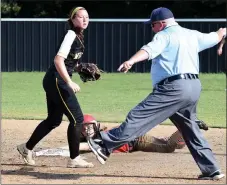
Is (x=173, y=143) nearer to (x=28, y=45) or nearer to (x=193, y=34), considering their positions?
(x=193, y=34)

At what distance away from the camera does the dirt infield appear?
6.97 metres

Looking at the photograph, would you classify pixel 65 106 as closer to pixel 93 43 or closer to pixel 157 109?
pixel 157 109

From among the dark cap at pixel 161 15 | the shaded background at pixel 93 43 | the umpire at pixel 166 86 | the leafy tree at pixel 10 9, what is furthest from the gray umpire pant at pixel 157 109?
the leafy tree at pixel 10 9

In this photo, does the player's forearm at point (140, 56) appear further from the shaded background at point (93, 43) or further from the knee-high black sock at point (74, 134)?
the shaded background at point (93, 43)

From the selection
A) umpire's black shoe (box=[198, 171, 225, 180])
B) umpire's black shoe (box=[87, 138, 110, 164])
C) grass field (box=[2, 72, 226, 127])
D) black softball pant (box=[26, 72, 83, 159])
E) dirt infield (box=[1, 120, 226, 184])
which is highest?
black softball pant (box=[26, 72, 83, 159])

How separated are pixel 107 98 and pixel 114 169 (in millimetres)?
9457

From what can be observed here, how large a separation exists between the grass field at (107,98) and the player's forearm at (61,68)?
17.2ft

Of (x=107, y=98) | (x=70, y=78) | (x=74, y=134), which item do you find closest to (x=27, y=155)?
(x=74, y=134)

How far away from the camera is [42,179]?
7000 millimetres

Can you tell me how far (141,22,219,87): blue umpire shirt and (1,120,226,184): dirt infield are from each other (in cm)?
107

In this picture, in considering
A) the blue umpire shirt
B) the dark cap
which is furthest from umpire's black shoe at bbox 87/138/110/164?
the dark cap

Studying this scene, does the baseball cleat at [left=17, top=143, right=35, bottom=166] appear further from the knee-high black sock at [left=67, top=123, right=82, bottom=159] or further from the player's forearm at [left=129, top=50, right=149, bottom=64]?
the player's forearm at [left=129, top=50, right=149, bottom=64]

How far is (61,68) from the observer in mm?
7039

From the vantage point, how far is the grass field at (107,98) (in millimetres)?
13383
